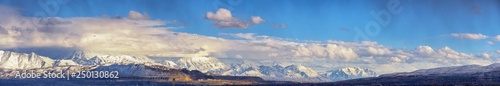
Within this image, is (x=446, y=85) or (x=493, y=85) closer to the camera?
(x=493, y=85)

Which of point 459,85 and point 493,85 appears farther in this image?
point 459,85

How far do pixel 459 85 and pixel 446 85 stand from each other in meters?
4.56

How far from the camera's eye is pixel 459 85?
17862 cm

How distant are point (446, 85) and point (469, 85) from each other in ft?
35.2

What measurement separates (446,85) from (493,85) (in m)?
19.6

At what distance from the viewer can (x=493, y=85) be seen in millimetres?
164000

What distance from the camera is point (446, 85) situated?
182 m

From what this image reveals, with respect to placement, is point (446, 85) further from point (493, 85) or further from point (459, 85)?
point (493, 85)

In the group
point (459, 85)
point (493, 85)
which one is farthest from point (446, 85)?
point (493, 85)

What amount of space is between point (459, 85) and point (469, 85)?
6.67m

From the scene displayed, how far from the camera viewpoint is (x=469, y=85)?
172000mm
